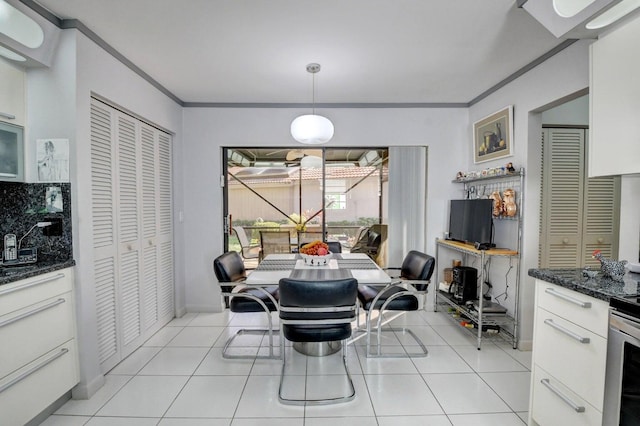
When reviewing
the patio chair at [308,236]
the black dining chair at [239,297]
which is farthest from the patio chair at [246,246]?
the black dining chair at [239,297]

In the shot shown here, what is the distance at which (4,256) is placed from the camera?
180 centimetres

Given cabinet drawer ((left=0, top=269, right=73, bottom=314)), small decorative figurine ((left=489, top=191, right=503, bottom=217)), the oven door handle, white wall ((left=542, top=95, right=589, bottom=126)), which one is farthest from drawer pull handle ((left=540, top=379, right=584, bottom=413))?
cabinet drawer ((left=0, top=269, right=73, bottom=314))

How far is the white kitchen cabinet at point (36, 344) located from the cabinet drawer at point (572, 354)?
9.03 ft

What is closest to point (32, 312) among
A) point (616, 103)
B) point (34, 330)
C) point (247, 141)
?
point (34, 330)

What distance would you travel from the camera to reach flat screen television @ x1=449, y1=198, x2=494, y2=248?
9.29ft

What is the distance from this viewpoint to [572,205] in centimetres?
296

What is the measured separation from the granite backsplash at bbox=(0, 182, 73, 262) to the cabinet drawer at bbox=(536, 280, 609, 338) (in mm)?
2852

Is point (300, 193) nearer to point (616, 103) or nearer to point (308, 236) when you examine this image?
point (308, 236)

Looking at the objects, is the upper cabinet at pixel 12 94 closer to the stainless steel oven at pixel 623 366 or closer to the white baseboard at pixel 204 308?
the white baseboard at pixel 204 308

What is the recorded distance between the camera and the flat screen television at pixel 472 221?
283 centimetres

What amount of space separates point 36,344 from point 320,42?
2.62 meters

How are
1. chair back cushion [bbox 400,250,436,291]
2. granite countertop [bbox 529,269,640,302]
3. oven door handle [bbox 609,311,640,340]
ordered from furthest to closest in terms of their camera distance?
chair back cushion [bbox 400,250,436,291] < granite countertop [bbox 529,269,640,302] < oven door handle [bbox 609,311,640,340]

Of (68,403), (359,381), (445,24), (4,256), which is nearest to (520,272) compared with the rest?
(359,381)

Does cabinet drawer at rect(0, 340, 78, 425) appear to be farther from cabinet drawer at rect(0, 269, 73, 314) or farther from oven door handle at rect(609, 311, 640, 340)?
oven door handle at rect(609, 311, 640, 340)
